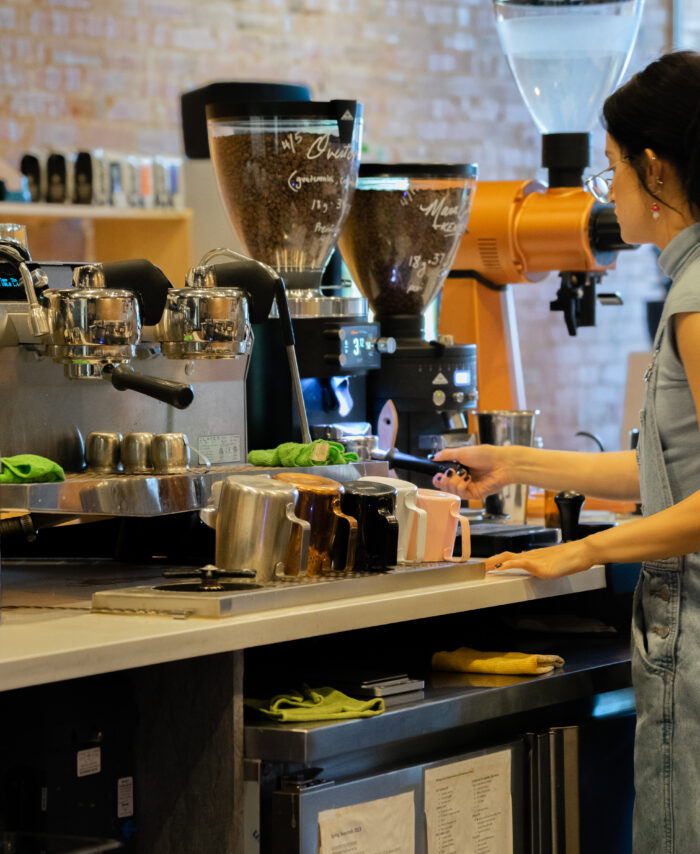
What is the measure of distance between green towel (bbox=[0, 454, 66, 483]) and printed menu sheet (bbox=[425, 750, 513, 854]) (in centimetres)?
59

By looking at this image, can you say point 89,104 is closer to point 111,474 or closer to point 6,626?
point 111,474

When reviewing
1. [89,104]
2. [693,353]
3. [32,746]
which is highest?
[89,104]

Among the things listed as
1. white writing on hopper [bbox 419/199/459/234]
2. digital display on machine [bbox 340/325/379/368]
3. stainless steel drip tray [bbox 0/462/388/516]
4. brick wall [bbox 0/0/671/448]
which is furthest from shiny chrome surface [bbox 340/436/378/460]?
brick wall [bbox 0/0/671/448]

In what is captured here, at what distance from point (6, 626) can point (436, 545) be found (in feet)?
2.13

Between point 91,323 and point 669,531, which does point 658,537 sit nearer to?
point 669,531

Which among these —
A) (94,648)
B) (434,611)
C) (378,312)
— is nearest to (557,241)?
(378,312)

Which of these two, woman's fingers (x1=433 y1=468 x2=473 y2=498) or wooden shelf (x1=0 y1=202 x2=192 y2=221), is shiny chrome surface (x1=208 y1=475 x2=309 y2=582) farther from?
wooden shelf (x1=0 y1=202 x2=192 y2=221)

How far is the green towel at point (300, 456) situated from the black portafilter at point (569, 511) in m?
0.36

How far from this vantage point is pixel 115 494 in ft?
5.66

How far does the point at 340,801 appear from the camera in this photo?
1.64 meters

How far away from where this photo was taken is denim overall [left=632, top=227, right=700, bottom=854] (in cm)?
175

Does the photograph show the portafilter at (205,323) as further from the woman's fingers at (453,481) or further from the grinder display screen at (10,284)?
the woman's fingers at (453,481)

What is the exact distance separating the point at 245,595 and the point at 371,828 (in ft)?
1.12

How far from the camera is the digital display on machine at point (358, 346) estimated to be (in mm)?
2311
